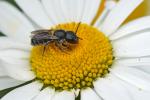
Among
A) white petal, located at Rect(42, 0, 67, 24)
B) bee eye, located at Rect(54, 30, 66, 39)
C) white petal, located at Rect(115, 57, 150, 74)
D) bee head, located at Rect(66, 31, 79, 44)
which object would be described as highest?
white petal, located at Rect(42, 0, 67, 24)

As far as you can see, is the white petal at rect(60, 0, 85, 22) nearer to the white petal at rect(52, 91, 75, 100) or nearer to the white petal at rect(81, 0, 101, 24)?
the white petal at rect(81, 0, 101, 24)

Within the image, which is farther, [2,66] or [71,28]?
[71,28]

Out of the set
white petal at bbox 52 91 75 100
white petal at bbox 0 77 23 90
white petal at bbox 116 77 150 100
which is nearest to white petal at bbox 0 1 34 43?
white petal at bbox 0 77 23 90

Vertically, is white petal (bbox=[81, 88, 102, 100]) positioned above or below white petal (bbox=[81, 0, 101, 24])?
below

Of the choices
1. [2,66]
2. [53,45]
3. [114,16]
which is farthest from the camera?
[114,16]

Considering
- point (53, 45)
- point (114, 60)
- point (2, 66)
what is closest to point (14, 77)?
point (2, 66)

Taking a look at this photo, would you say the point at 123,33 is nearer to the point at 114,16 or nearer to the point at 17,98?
the point at 114,16
